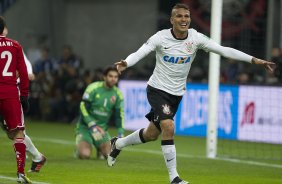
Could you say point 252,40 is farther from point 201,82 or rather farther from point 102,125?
point 102,125

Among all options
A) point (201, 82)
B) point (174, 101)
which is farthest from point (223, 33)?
point (174, 101)

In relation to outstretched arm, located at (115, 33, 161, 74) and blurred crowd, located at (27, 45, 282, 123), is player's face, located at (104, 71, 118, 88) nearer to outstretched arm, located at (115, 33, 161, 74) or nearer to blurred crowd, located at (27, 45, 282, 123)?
outstretched arm, located at (115, 33, 161, 74)

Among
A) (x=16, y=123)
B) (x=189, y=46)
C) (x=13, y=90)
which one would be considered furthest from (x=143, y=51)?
(x=16, y=123)

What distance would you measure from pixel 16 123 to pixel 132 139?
6.00 ft

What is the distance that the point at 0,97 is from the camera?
11.2 m

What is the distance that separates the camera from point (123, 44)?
28828mm

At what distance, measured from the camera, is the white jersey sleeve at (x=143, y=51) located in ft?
36.5

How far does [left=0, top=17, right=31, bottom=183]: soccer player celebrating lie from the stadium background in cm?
591

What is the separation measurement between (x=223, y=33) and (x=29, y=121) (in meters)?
6.16

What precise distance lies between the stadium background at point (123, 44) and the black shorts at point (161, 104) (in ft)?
15.5

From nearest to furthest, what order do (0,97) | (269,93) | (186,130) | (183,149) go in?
(0,97), (183,149), (269,93), (186,130)

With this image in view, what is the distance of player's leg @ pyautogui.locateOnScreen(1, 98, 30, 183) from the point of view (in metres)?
11.3

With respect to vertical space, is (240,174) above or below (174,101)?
below

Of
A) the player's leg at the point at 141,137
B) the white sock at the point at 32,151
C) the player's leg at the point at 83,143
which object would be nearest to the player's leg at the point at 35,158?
the white sock at the point at 32,151
